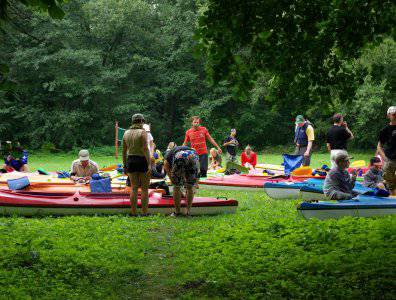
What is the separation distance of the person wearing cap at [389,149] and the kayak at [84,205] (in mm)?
2565

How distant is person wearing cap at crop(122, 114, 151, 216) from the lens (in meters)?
9.77

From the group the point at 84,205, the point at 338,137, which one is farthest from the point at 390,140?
the point at 84,205

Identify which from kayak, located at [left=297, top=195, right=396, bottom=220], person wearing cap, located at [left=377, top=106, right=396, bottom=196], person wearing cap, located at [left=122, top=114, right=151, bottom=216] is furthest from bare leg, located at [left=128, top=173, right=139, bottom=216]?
person wearing cap, located at [left=377, top=106, right=396, bottom=196]

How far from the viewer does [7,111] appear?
115 ft

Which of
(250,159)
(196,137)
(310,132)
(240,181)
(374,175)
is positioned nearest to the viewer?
(374,175)

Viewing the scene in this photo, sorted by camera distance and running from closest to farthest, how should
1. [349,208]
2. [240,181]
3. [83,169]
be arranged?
[349,208] < [83,169] < [240,181]

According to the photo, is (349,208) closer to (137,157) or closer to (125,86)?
(137,157)

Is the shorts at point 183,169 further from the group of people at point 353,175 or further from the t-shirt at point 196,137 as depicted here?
the t-shirt at point 196,137

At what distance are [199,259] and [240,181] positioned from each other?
769 centimetres

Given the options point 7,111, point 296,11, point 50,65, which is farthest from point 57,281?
point 50,65

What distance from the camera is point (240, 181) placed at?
14266 mm

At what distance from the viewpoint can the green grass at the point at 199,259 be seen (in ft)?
17.7

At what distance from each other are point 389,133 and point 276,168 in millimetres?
8526

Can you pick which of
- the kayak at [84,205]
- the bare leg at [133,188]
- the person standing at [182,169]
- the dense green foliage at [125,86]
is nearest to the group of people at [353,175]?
the kayak at [84,205]
